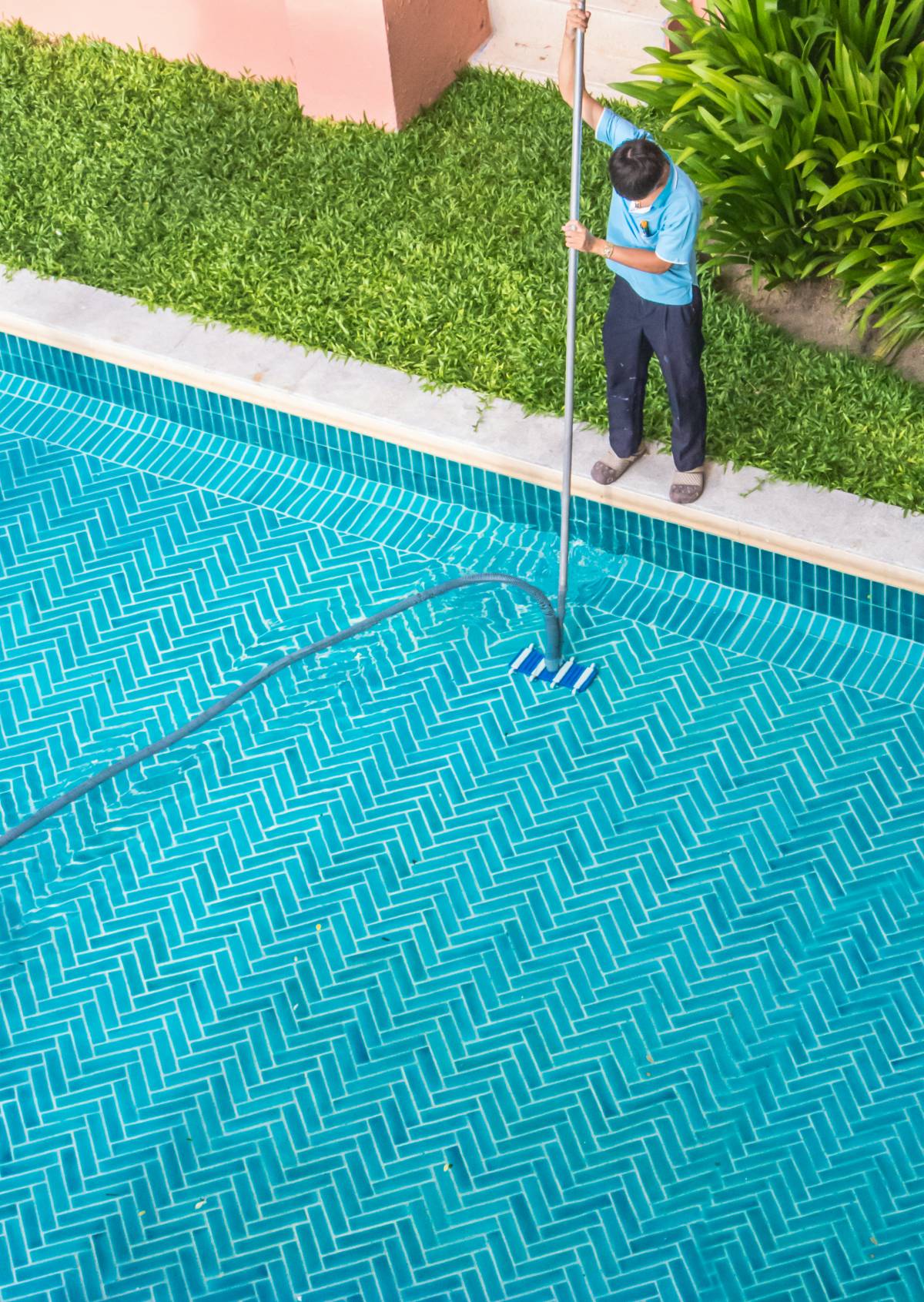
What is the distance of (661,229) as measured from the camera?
4.09 metres

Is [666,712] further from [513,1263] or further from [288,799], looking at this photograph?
[513,1263]

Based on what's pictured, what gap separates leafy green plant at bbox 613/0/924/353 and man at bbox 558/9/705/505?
0.75 metres

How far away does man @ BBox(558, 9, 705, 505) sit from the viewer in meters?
3.97

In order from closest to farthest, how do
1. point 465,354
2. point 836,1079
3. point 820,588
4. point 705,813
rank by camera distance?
point 836,1079, point 705,813, point 820,588, point 465,354

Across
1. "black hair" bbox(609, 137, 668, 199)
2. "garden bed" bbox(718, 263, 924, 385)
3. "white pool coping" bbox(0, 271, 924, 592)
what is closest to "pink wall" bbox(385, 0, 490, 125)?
"white pool coping" bbox(0, 271, 924, 592)

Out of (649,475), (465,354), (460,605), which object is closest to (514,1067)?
(460,605)

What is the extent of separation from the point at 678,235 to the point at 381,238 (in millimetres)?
1925

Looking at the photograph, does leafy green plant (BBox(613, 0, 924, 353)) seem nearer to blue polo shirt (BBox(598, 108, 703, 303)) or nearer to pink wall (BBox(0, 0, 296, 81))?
blue polo shirt (BBox(598, 108, 703, 303))

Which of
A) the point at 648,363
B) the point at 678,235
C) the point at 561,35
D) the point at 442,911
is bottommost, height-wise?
the point at 442,911

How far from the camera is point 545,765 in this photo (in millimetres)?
4410

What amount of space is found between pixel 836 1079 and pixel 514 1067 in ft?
2.71

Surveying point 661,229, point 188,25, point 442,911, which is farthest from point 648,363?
point 188,25

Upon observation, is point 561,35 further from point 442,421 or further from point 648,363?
point 648,363

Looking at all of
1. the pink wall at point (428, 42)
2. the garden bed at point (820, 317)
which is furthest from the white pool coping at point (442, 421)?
the pink wall at point (428, 42)
